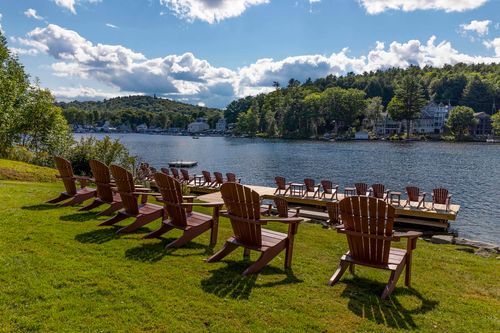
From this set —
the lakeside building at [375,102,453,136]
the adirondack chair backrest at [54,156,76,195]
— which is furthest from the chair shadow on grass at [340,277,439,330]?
the lakeside building at [375,102,453,136]

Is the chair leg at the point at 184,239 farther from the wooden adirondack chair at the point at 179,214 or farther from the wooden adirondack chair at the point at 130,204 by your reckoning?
the wooden adirondack chair at the point at 130,204

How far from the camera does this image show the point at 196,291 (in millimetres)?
4684

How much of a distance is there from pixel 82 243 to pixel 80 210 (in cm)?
271

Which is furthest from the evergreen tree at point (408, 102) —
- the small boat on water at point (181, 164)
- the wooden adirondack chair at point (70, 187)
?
the wooden adirondack chair at point (70, 187)

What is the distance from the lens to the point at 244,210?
5.50m

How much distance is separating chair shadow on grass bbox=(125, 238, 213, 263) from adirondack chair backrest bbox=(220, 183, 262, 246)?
3.18 feet

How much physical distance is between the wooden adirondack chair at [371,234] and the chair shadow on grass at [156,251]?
2.21 meters

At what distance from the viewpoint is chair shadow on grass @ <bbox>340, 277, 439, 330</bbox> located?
4363mm

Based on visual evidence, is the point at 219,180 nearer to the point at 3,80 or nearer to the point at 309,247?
the point at 3,80

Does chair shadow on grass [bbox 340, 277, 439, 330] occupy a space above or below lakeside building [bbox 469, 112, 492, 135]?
below

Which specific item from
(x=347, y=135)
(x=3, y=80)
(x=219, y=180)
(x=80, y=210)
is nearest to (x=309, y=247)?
(x=80, y=210)

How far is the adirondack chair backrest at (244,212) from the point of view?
213 inches

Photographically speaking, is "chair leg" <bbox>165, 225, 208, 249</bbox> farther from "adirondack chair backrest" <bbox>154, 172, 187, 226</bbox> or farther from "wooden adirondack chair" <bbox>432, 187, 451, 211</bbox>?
"wooden adirondack chair" <bbox>432, 187, 451, 211</bbox>

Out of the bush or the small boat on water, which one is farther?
the small boat on water
